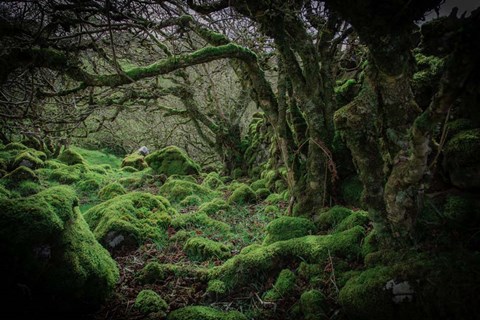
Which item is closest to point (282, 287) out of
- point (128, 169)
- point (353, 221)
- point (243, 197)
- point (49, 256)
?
point (353, 221)

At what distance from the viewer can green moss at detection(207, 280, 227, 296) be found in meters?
3.86

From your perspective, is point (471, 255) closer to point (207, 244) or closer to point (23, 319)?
point (207, 244)

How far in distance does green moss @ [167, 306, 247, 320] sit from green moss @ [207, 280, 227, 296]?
19.3 inches

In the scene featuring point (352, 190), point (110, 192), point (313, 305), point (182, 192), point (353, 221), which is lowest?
point (313, 305)

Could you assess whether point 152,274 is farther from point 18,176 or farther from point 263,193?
point 18,176

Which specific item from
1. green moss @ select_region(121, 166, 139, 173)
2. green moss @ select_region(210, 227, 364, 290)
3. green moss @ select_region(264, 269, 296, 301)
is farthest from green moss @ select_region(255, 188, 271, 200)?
green moss @ select_region(121, 166, 139, 173)

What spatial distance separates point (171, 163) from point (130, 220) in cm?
848

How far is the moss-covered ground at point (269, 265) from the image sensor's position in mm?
2621

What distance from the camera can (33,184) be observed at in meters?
8.94

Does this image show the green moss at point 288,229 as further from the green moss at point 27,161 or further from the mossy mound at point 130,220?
the green moss at point 27,161

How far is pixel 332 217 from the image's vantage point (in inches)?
186

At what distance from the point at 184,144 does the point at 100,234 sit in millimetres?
15937

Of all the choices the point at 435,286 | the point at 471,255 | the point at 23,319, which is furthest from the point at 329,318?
the point at 23,319

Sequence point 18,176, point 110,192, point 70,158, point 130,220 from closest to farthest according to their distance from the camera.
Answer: point 130,220 < point 18,176 < point 110,192 < point 70,158
